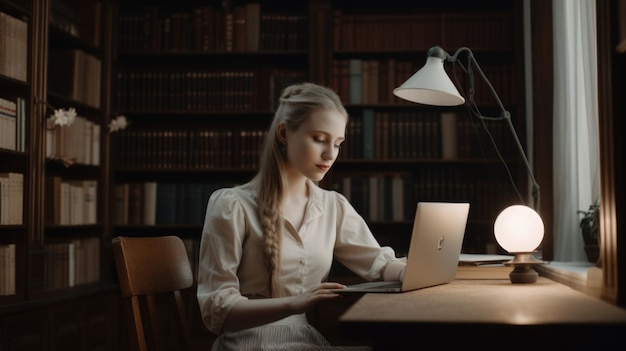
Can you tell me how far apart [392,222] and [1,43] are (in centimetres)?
208

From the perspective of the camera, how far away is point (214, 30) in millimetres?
3998

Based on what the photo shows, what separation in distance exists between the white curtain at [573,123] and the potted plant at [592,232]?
7 cm

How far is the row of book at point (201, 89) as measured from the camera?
3.97 m

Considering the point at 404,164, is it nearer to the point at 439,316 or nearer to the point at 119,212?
the point at 119,212

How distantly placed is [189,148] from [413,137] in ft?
4.07

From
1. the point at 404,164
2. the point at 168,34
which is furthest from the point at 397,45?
the point at 168,34

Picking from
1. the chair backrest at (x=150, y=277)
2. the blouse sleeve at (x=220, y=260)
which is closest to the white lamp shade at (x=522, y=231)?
the blouse sleeve at (x=220, y=260)

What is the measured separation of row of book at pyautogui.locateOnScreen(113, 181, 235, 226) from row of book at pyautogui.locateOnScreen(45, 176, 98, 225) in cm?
18

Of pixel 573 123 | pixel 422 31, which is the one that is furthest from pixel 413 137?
pixel 573 123

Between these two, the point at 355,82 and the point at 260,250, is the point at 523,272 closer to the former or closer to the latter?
the point at 260,250

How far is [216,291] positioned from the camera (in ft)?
5.45

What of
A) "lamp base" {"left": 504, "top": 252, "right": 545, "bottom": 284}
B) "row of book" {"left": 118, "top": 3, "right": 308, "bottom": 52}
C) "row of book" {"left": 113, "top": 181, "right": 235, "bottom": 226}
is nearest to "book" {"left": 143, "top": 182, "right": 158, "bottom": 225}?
"row of book" {"left": 113, "top": 181, "right": 235, "bottom": 226}

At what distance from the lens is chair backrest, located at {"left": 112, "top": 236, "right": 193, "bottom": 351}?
1630 millimetres

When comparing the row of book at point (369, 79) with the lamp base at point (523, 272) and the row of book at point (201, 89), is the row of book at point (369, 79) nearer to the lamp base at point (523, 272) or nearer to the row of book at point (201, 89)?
the row of book at point (201, 89)
